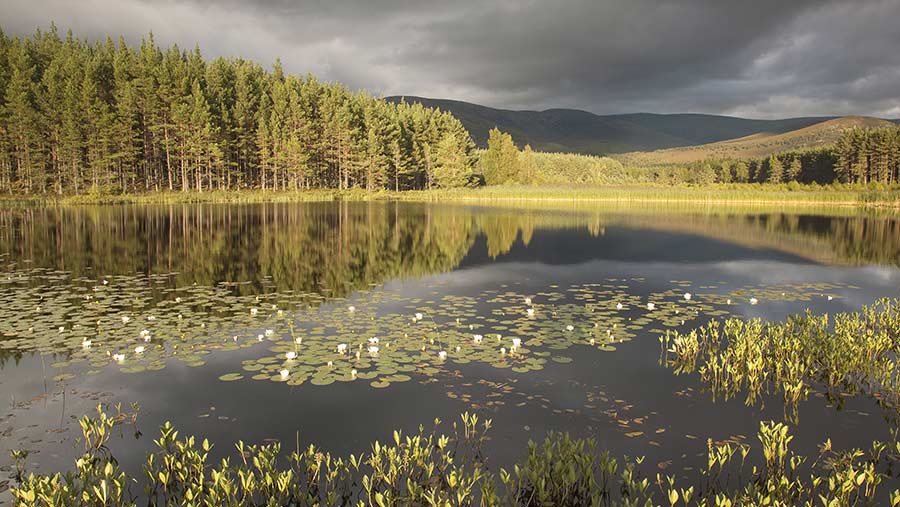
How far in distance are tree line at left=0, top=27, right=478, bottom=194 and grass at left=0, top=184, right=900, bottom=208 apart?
661 centimetres

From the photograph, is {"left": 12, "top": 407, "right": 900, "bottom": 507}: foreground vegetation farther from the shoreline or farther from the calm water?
the shoreline

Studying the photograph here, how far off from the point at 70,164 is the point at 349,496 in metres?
89.6

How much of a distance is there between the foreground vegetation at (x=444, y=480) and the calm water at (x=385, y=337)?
490 mm

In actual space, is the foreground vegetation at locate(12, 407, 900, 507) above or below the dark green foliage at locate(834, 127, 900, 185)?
below

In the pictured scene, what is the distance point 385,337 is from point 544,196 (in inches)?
3019

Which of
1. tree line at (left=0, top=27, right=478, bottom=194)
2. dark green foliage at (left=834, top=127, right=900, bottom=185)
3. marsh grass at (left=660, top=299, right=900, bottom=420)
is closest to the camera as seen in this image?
marsh grass at (left=660, top=299, right=900, bottom=420)

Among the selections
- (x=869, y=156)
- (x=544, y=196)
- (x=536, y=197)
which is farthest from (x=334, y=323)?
(x=869, y=156)

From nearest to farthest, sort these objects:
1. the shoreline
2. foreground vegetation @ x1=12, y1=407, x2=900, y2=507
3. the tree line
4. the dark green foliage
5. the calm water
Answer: foreground vegetation @ x1=12, y1=407, x2=900, y2=507 < the calm water < the shoreline < the tree line < the dark green foliage

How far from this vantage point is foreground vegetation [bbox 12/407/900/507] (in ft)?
17.7

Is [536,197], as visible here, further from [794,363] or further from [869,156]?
[869,156]

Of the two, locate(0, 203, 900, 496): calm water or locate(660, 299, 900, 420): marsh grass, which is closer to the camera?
locate(0, 203, 900, 496): calm water

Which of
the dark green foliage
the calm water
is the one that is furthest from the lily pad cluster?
the dark green foliage

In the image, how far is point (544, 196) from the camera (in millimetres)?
86188

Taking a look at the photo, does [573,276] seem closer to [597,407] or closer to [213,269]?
[597,407]
